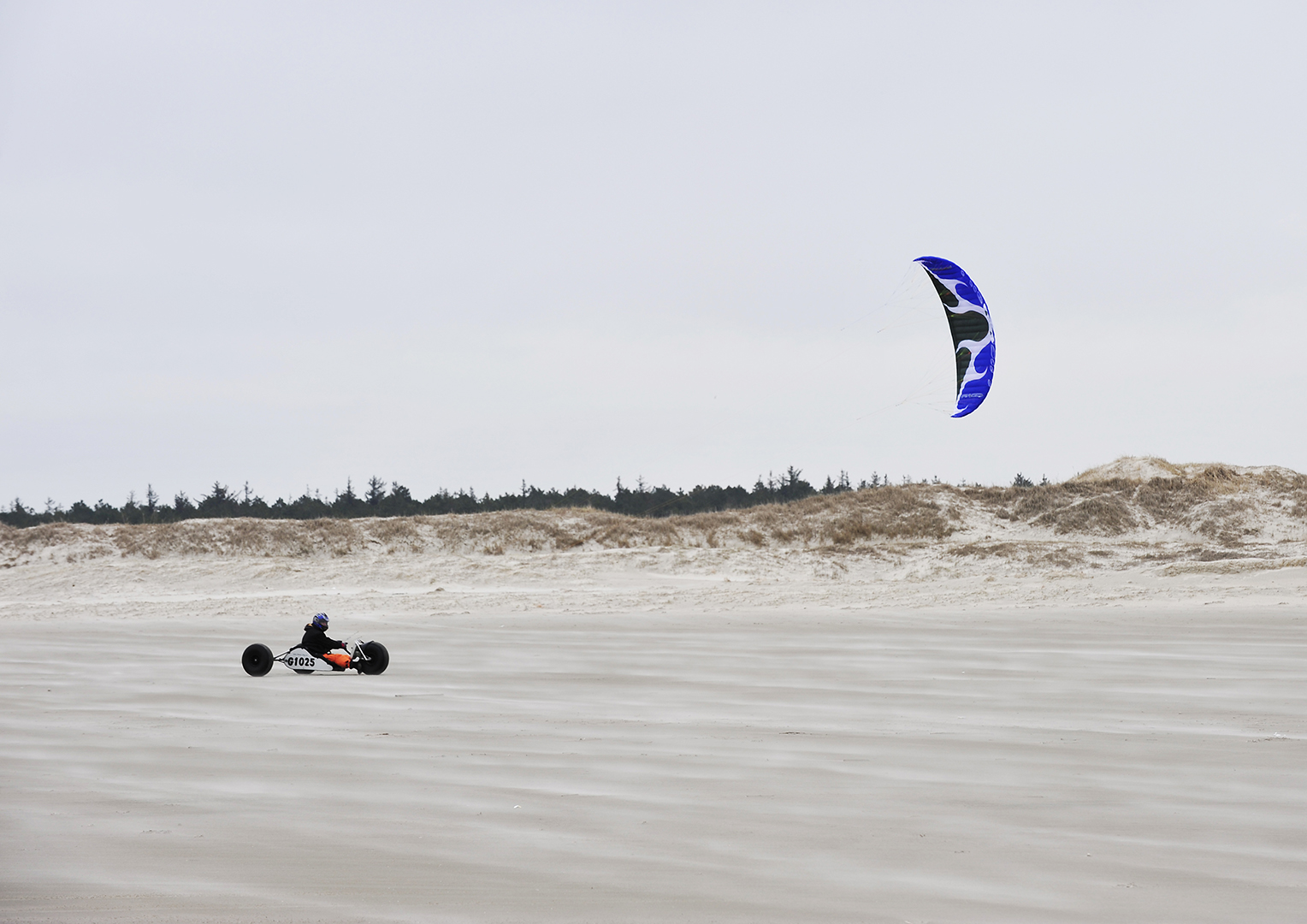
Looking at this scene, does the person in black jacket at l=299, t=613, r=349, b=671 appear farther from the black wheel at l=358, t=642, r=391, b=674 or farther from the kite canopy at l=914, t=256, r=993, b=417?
the kite canopy at l=914, t=256, r=993, b=417

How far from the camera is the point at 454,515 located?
28.9m

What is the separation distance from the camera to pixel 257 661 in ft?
30.9

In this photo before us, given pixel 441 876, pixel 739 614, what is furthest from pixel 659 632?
pixel 441 876

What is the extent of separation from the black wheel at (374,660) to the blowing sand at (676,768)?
234 mm

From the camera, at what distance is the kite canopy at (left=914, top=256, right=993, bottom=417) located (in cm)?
1931

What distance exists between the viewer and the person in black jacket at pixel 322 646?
372 inches

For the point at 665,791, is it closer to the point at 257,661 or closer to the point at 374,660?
the point at 374,660

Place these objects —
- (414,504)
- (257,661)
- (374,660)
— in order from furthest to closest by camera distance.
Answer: (414,504) < (374,660) < (257,661)

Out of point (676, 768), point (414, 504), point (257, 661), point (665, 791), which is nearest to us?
point (665, 791)

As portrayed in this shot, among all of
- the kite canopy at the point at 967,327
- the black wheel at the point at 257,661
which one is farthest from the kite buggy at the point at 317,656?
the kite canopy at the point at 967,327

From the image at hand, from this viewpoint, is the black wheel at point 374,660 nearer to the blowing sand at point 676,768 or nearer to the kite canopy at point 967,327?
the blowing sand at point 676,768

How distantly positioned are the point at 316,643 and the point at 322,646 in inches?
2.4

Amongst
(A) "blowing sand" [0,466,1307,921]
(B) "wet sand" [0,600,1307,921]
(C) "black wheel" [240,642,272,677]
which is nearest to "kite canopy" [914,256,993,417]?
(A) "blowing sand" [0,466,1307,921]

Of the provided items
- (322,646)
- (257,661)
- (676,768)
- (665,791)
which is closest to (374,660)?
(322,646)
